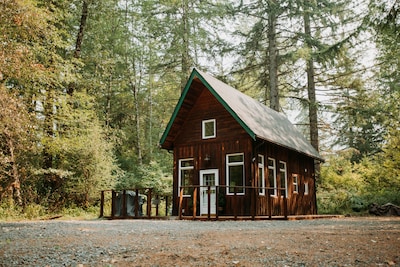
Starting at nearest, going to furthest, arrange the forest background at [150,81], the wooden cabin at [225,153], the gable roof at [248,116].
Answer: the gable roof at [248,116] → the wooden cabin at [225,153] → the forest background at [150,81]

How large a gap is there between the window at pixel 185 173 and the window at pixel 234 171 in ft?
6.12

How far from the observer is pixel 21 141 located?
626 inches

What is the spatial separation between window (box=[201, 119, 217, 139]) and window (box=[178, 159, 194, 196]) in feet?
4.31

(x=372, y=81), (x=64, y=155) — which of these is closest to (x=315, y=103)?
(x=372, y=81)

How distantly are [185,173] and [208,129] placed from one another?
2270 mm

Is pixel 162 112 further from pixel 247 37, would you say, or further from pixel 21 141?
pixel 21 141

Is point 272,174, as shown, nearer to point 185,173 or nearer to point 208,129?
point 208,129

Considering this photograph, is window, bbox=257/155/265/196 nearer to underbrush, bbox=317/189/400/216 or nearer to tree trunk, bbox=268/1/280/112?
underbrush, bbox=317/189/400/216

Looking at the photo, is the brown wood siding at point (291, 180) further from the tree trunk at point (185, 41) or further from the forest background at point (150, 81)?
the tree trunk at point (185, 41)

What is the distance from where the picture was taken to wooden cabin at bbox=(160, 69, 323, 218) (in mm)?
14320

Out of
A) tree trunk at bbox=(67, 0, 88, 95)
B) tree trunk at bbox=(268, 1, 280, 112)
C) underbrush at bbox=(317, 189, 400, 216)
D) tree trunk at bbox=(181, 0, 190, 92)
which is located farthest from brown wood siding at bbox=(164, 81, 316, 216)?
tree trunk at bbox=(181, 0, 190, 92)

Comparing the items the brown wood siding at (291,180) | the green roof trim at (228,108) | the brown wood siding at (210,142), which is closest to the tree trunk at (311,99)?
the brown wood siding at (291,180)

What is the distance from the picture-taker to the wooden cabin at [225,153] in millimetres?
14320

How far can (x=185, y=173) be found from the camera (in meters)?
16.2
